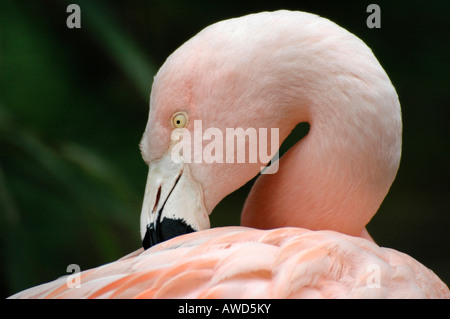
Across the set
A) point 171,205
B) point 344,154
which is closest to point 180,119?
point 171,205

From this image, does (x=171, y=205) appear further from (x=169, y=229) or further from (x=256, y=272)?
(x=256, y=272)

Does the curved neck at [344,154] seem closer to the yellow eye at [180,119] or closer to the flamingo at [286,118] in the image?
the flamingo at [286,118]

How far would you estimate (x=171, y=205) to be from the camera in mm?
1223

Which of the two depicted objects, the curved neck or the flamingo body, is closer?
the flamingo body

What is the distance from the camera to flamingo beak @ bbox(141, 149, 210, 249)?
1.21 meters

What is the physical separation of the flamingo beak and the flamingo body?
0.32ft

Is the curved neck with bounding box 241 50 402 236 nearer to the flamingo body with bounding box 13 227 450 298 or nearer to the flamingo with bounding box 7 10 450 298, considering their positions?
the flamingo with bounding box 7 10 450 298

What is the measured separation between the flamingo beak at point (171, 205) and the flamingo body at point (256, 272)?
10 centimetres

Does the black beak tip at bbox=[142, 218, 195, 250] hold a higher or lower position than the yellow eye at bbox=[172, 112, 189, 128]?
lower

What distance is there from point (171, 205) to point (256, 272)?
333mm

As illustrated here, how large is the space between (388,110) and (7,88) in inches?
61.9

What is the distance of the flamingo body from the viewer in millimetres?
944

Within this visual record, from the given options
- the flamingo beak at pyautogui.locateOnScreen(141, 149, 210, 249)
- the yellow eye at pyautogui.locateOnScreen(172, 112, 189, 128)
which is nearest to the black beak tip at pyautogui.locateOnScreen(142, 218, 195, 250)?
the flamingo beak at pyautogui.locateOnScreen(141, 149, 210, 249)

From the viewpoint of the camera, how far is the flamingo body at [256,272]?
0.94 m
